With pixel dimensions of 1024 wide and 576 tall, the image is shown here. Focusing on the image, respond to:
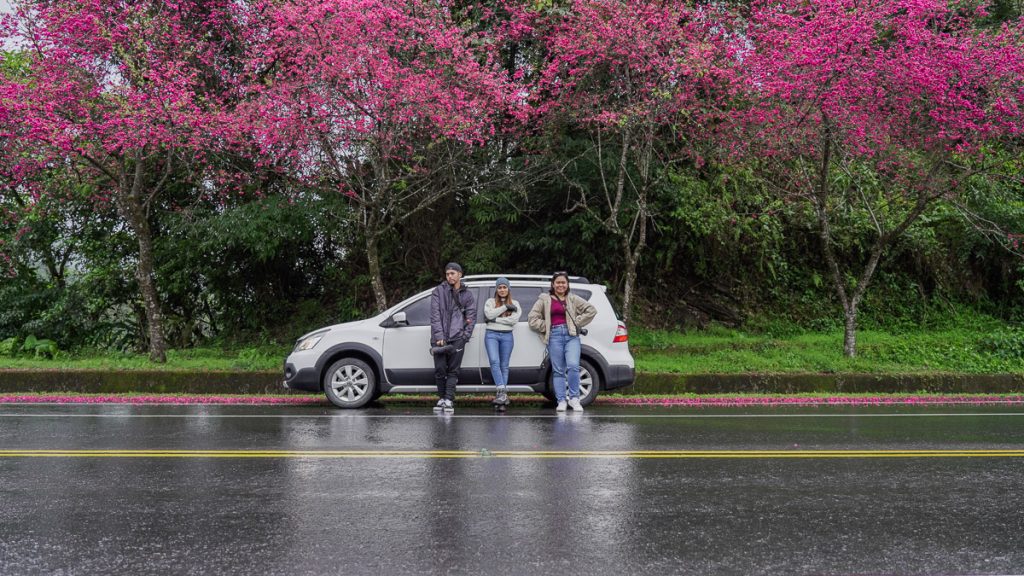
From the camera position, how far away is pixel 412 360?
11531 millimetres

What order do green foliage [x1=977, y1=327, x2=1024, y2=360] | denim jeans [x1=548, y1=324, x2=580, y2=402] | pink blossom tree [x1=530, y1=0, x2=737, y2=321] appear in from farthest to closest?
1. green foliage [x1=977, y1=327, x2=1024, y2=360]
2. pink blossom tree [x1=530, y1=0, x2=737, y2=321]
3. denim jeans [x1=548, y1=324, x2=580, y2=402]

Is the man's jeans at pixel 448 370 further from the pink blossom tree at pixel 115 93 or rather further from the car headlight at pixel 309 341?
the pink blossom tree at pixel 115 93

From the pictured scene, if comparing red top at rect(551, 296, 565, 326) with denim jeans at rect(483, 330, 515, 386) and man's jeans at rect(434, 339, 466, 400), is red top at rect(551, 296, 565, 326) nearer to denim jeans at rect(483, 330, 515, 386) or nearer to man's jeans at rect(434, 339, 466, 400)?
denim jeans at rect(483, 330, 515, 386)

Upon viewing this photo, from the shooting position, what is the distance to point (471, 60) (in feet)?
46.8

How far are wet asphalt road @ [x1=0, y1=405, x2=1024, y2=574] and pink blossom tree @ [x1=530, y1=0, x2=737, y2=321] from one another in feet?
23.8

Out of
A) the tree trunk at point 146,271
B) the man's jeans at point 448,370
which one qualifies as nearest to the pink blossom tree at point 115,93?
the tree trunk at point 146,271

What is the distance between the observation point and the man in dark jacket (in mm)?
11008

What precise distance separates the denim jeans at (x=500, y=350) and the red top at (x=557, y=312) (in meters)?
0.63

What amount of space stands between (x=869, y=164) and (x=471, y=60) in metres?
9.33

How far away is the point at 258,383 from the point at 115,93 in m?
5.61

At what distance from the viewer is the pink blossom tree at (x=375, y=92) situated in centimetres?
1379

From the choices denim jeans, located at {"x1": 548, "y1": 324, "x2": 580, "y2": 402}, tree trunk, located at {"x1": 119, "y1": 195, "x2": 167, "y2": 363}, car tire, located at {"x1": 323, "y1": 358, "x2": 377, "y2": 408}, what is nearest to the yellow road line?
denim jeans, located at {"x1": 548, "y1": 324, "x2": 580, "y2": 402}

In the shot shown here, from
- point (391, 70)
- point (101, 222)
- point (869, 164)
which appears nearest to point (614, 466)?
point (391, 70)

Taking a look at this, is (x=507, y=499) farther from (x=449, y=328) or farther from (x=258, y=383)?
(x=258, y=383)
